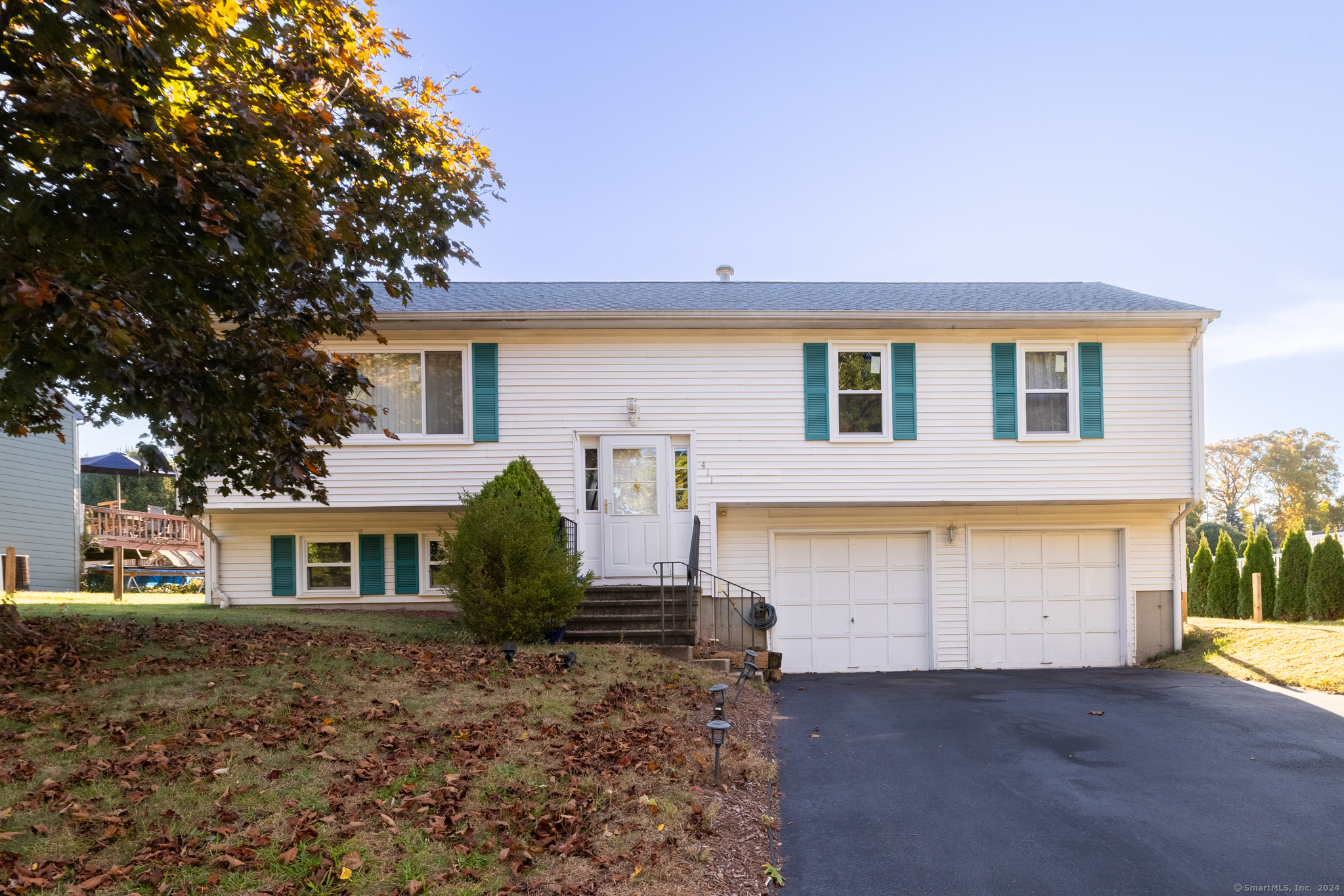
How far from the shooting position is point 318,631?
958 cm

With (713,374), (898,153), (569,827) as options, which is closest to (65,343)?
(569,827)

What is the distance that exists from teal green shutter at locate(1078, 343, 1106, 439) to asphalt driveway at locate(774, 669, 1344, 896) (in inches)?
163

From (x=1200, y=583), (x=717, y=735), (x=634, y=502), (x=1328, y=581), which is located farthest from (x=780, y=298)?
(x=1200, y=583)

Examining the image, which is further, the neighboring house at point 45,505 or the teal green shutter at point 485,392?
the neighboring house at point 45,505

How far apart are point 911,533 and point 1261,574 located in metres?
10.2

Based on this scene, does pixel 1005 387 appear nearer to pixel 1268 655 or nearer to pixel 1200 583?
pixel 1268 655

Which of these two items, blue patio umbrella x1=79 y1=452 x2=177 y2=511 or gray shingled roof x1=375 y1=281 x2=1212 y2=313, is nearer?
gray shingled roof x1=375 y1=281 x2=1212 y2=313

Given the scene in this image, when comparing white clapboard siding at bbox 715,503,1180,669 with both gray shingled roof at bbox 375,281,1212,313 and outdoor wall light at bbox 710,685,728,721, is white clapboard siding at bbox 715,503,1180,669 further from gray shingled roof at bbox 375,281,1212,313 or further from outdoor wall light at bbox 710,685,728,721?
outdoor wall light at bbox 710,685,728,721

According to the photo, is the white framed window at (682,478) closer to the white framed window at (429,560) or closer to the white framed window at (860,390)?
the white framed window at (860,390)

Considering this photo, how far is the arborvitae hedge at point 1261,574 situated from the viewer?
17.8m

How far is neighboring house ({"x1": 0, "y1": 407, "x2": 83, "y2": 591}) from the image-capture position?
18.0 meters

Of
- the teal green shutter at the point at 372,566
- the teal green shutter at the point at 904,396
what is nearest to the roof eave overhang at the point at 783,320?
the teal green shutter at the point at 904,396

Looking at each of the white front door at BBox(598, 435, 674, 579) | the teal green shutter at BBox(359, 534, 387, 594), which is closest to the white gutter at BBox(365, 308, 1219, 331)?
the white front door at BBox(598, 435, 674, 579)

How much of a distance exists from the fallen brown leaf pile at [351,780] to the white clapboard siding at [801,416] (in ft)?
16.9
